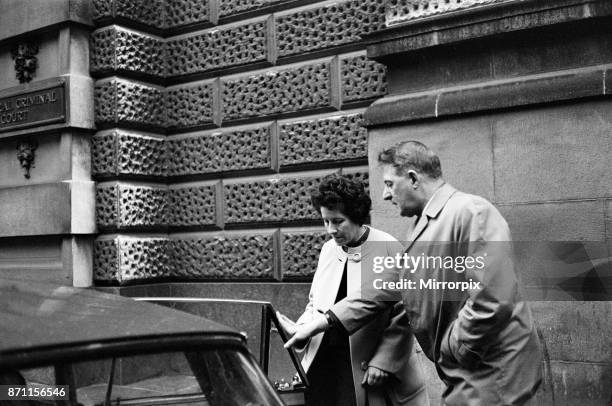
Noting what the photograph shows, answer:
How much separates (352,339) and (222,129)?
168 inches

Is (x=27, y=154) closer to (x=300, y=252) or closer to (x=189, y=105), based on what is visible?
(x=189, y=105)

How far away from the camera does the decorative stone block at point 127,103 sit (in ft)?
24.7

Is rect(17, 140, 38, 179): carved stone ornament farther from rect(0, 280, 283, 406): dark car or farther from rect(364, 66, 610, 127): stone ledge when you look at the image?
rect(0, 280, 283, 406): dark car

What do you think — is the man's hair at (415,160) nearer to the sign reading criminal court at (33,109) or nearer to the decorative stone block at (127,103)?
the decorative stone block at (127,103)

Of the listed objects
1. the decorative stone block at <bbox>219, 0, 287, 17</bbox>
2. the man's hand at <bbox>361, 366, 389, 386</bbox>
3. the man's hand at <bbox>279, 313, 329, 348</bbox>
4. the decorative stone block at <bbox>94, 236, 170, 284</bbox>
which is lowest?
the man's hand at <bbox>361, 366, 389, 386</bbox>

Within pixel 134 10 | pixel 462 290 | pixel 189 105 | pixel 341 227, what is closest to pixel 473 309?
pixel 462 290

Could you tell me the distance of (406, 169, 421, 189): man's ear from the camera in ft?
10.8

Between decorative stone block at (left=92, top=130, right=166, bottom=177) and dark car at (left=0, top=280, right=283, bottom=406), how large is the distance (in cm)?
507

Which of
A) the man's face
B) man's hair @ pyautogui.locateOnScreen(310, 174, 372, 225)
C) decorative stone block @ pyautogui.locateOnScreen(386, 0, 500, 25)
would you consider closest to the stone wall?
decorative stone block @ pyautogui.locateOnScreen(386, 0, 500, 25)

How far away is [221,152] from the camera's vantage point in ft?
24.7

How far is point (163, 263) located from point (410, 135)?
3292 mm

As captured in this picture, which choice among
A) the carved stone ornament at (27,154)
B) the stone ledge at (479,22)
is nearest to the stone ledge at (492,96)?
the stone ledge at (479,22)

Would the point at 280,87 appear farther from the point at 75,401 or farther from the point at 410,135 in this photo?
the point at 75,401

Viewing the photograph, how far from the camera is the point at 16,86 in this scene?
8.08 meters
